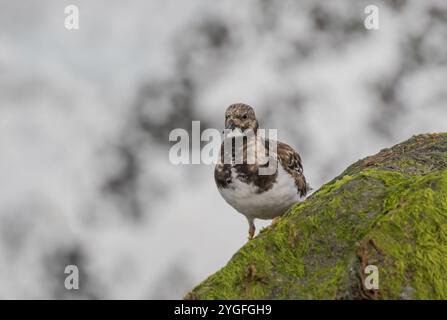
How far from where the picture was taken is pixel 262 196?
9.14 meters

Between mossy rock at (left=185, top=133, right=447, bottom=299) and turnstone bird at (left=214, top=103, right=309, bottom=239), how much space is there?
1659 mm

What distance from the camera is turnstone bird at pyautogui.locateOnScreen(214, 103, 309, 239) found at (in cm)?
Answer: 916

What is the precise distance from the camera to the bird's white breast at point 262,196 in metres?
9.12

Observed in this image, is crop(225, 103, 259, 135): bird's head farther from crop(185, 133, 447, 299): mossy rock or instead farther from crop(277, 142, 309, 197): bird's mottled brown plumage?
crop(185, 133, 447, 299): mossy rock

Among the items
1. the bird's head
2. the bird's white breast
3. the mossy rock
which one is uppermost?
the bird's head

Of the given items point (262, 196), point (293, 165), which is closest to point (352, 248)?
point (262, 196)

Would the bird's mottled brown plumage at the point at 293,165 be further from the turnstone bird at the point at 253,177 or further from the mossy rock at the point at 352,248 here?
the mossy rock at the point at 352,248

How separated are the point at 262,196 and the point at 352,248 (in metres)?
2.62

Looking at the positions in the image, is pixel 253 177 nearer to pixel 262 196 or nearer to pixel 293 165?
pixel 262 196

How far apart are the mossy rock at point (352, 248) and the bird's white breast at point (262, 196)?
1634 mm

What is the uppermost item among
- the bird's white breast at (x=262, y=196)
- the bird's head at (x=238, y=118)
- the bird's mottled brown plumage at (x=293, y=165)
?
the bird's head at (x=238, y=118)

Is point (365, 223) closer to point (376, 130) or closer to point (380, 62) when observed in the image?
point (376, 130)

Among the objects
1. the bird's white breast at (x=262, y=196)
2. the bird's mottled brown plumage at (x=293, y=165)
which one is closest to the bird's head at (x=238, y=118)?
the bird's mottled brown plumage at (x=293, y=165)

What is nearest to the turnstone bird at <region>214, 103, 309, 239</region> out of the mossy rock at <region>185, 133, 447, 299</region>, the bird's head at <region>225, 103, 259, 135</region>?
the bird's head at <region>225, 103, 259, 135</region>
